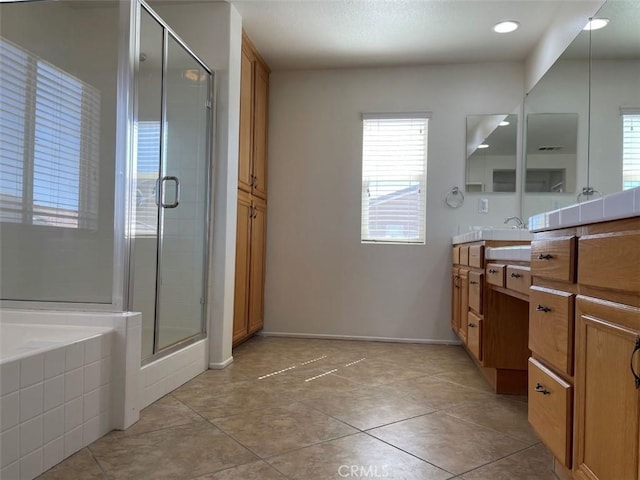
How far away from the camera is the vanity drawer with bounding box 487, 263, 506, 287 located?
2203mm

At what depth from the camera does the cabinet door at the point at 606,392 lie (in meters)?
0.94

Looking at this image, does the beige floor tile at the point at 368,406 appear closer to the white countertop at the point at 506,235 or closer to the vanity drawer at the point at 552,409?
the vanity drawer at the point at 552,409

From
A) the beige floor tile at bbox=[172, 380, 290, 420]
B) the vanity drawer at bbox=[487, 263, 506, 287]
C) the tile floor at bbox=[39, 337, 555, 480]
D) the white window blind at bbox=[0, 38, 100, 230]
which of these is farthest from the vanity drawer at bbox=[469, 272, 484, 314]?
the white window blind at bbox=[0, 38, 100, 230]

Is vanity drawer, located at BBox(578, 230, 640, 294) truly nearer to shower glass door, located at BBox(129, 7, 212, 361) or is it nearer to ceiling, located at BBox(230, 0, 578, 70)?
shower glass door, located at BBox(129, 7, 212, 361)

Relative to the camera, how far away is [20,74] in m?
2.79

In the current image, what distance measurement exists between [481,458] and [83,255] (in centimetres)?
237

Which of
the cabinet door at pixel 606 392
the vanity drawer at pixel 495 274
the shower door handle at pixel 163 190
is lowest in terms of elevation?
the cabinet door at pixel 606 392

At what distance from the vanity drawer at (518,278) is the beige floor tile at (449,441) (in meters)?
0.61

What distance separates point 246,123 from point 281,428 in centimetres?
226

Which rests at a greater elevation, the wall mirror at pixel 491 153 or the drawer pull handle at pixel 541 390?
the wall mirror at pixel 491 153

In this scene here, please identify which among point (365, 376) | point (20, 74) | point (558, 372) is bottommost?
point (365, 376)

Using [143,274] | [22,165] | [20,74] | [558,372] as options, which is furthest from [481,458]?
[20,74]

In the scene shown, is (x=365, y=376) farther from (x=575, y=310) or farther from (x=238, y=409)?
(x=575, y=310)

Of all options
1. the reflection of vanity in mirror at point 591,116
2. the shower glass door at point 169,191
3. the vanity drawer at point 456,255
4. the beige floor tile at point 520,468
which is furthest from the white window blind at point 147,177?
the reflection of vanity in mirror at point 591,116
